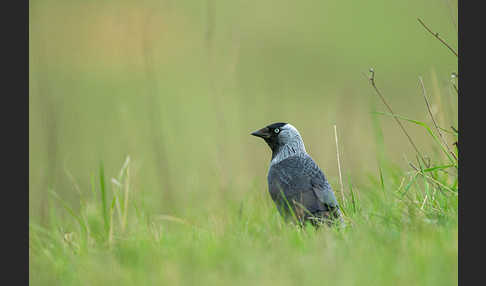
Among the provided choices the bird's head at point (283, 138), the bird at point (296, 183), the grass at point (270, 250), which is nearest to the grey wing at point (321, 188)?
the bird at point (296, 183)

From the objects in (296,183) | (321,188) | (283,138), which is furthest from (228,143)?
(321,188)

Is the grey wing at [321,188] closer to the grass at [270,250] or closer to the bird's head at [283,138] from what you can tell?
the grass at [270,250]

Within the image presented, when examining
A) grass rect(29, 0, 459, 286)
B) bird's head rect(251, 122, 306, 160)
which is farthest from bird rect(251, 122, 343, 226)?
grass rect(29, 0, 459, 286)

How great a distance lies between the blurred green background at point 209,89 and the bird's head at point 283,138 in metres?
0.42

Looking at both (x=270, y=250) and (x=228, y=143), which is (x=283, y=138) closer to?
(x=228, y=143)

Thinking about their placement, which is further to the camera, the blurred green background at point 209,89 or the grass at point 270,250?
the blurred green background at point 209,89

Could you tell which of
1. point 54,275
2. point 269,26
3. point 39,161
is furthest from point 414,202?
point 269,26

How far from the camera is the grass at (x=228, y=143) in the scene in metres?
3.01

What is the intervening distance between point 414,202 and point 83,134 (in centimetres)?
671

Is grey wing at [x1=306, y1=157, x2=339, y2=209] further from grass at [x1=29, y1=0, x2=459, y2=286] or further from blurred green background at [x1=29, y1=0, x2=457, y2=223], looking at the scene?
blurred green background at [x1=29, y1=0, x2=457, y2=223]

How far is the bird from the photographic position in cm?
430

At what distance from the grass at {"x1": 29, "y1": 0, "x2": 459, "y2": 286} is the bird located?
16 cm

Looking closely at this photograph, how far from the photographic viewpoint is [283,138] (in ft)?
17.9

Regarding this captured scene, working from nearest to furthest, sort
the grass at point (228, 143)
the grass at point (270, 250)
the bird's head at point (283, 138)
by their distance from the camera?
the grass at point (270, 250), the grass at point (228, 143), the bird's head at point (283, 138)
